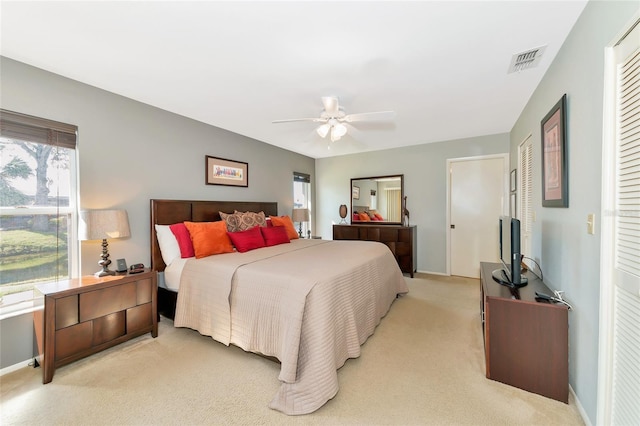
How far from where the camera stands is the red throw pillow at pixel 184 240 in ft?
9.32

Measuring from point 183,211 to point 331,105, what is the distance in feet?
7.39

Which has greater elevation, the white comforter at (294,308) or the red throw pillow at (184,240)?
the red throw pillow at (184,240)

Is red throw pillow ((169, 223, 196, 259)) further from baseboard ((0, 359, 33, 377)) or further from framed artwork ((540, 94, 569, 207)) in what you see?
framed artwork ((540, 94, 569, 207))

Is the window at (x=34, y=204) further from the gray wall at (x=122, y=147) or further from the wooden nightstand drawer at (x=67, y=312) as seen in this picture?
the wooden nightstand drawer at (x=67, y=312)

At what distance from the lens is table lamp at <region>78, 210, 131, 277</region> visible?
2.20 metres

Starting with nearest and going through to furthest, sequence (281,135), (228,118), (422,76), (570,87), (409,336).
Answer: (570,87) < (422,76) < (409,336) < (228,118) < (281,135)

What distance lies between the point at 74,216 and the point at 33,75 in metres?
1.23

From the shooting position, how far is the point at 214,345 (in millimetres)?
2389

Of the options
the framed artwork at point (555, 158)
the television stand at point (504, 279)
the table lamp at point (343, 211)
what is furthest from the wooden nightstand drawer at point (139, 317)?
the table lamp at point (343, 211)

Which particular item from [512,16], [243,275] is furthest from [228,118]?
[512,16]

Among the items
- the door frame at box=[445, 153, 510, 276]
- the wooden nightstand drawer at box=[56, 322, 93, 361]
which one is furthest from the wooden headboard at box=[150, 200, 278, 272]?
the door frame at box=[445, 153, 510, 276]

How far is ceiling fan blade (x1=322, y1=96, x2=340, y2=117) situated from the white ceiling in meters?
0.16

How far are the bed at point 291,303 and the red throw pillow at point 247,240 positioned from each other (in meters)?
0.12

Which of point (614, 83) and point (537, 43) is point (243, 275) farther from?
point (537, 43)
